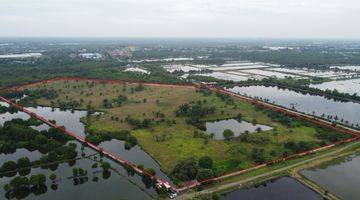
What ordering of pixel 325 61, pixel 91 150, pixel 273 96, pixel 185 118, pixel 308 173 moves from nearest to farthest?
1. pixel 308 173
2. pixel 91 150
3. pixel 185 118
4. pixel 273 96
5. pixel 325 61

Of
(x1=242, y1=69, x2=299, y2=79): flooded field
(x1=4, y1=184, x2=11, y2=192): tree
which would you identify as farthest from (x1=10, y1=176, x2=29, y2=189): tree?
(x1=242, y1=69, x2=299, y2=79): flooded field

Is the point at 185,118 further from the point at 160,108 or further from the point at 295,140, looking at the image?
the point at 295,140

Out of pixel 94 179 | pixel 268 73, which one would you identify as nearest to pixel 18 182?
pixel 94 179

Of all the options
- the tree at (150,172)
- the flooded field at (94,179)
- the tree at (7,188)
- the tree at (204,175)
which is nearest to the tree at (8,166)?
the flooded field at (94,179)

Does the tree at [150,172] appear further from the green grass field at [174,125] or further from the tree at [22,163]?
the tree at [22,163]

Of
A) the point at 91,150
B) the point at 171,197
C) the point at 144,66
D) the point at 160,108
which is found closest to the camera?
the point at 171,197


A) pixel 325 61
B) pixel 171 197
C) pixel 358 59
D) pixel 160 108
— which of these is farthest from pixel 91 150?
pixel 358 59

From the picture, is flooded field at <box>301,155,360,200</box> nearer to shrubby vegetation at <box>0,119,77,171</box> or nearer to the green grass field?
the green grass field
